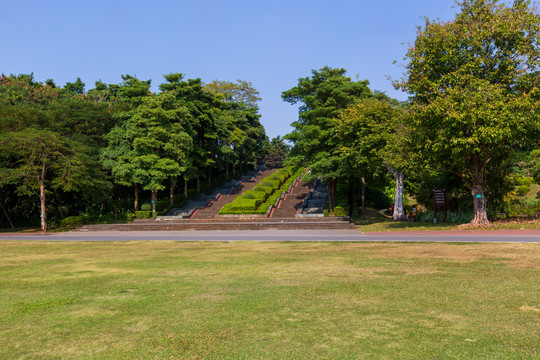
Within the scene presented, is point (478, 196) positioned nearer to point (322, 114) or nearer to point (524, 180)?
point (322, 114)

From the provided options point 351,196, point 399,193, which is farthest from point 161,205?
point 399,193

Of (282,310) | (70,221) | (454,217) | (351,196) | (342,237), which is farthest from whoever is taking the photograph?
(351,196)

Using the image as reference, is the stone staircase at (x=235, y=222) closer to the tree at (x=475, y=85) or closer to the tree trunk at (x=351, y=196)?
the tree trunk at (x=351, y=196)

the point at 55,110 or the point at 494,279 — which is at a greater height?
the point at 55,110

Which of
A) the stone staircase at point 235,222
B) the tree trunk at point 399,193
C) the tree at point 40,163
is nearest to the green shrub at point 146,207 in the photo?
the stone staircase at point 235,222

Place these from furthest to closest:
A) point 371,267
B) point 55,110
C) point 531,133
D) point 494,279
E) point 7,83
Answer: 1. point 7,83
2. point 55,110
3. point 531,133
4. point 371,267
5. point 494,279

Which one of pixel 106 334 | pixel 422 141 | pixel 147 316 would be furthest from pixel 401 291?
pixel 422 141

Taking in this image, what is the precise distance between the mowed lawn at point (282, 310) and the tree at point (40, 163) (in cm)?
2200

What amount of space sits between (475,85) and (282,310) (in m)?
18.3

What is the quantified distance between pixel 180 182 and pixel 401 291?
42808 millimetres

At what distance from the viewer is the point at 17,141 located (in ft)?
99.3

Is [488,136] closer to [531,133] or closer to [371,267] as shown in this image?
[531,133]

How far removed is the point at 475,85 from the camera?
19781 mm

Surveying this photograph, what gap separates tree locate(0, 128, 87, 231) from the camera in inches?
1174
